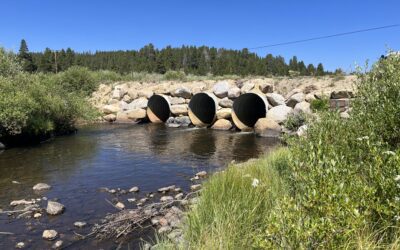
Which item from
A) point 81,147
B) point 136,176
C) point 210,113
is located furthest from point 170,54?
point 136,176

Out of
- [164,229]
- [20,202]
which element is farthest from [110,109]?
[164,229]

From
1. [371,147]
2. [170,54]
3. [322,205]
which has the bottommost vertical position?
[322,205]

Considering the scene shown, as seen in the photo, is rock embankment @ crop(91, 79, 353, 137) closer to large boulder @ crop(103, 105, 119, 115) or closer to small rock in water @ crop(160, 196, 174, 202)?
large boulder @ crop(103, 105, 119, 115)

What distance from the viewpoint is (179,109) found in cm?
2950

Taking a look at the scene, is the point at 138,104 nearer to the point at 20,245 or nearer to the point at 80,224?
the point at 80,224

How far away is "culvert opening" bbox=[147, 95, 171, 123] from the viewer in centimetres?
3139

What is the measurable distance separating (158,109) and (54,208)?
2321 centimetres

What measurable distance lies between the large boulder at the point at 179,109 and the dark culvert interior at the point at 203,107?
809mm

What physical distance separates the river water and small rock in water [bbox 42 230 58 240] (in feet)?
0.47

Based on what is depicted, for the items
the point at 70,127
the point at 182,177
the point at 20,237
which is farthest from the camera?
the point at 70,127

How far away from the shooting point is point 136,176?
13289 mm

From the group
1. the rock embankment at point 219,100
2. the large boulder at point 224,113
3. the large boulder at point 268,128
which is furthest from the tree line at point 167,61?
the large boulder at point 268,128

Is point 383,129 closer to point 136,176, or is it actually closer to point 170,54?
point 136,176

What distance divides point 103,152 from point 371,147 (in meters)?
15.0
